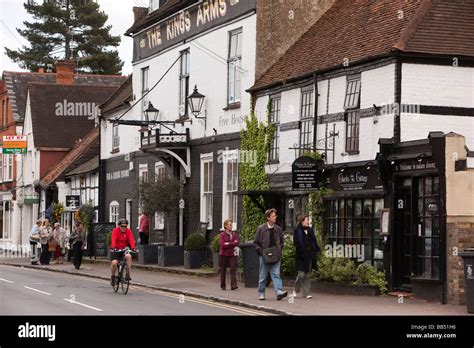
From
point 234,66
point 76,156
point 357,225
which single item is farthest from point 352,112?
point 76,156

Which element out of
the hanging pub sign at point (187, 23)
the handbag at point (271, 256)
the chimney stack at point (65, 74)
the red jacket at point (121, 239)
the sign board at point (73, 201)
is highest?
the chimney stack at point (65, 74)

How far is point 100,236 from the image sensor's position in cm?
4266

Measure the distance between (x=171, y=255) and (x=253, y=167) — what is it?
593 centimetres

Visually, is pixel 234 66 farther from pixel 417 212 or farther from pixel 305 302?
pixel 305 302

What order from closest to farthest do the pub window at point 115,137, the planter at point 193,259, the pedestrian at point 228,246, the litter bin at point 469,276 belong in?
the litter bin at point 469,276, the pedestrian at point 228,246, the planter at point 193,259, the pub window at point 115,137

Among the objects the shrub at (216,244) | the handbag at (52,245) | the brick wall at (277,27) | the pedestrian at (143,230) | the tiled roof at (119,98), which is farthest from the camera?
the tiled roof at (119,98)

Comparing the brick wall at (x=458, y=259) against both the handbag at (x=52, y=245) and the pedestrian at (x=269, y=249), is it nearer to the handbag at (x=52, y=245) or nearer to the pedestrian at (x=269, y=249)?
the pedestrian at (x=269, y=249)

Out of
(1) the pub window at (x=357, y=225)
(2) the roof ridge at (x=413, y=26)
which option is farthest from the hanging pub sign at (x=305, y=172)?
(2) the roof ridge at (x=413, y=26)

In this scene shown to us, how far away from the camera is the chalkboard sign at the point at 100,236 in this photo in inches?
1676

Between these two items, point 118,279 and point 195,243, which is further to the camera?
point 195,243

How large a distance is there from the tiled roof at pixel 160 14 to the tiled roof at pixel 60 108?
58.4 feet

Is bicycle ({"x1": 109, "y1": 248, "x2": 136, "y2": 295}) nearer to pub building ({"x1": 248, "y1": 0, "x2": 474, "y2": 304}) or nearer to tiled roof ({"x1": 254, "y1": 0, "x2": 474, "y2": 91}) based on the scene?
pub building ({"x1": 248, "y1": 0, "x2": 474, "y2": 304})

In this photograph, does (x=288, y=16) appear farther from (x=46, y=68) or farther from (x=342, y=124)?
(x=46, y=68)

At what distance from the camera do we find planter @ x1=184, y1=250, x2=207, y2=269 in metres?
33.7
